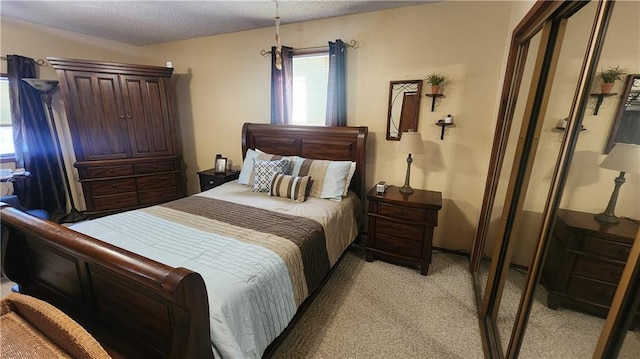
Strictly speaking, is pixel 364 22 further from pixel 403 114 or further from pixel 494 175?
pixel 494 175

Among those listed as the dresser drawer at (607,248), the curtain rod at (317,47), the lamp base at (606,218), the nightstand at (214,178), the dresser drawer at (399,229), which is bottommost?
the dresser drawer at (399,229)

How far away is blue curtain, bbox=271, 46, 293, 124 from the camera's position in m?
3.05

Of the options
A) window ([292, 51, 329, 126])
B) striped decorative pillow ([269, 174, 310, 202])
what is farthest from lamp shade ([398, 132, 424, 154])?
window ([292, 51, 329, 126])

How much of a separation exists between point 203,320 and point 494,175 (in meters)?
2.35

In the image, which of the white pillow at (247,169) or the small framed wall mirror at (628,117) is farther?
the white pillow at (247,169)

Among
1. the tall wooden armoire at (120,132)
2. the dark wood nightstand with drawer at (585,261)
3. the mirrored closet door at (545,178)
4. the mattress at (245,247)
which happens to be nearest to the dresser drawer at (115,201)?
the tall wooden armoire at (120,132)

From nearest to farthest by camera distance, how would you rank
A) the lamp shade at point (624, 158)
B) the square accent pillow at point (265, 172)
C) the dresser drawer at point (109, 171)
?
the lamp shade at point (624, 158) → the square accent pillow at point (265, 172) → the dresser drawer at point (109, 171)

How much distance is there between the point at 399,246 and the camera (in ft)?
8.25

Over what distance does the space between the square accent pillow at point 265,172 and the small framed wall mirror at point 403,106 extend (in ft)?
4.03

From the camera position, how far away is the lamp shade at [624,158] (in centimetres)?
74

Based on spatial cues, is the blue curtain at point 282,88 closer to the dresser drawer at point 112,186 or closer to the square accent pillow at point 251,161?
the square accent pillow at point 251,161

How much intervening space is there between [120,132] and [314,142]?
2574 millimetres

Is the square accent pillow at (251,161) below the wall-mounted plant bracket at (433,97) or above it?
below

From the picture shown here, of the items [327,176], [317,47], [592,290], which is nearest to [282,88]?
[317,47]
